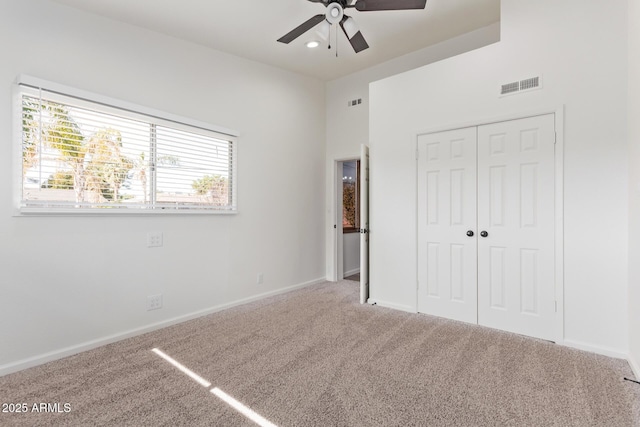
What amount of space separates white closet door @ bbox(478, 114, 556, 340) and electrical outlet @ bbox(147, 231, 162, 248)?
3364 mm

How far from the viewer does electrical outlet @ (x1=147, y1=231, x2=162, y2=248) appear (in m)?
3.19

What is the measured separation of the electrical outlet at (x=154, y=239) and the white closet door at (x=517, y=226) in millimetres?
3364

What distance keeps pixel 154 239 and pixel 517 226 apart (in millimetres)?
3655

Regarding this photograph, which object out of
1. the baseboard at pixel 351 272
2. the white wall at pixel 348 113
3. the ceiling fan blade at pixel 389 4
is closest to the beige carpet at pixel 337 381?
the white wall at pixel 348 113

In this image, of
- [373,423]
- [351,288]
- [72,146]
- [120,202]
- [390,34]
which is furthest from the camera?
[351,288]

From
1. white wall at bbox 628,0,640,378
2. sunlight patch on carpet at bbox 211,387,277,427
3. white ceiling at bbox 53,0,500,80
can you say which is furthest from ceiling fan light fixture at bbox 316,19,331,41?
sunlight patch on carpet at bbox 211,387,277,427

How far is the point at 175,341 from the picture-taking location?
114 inches

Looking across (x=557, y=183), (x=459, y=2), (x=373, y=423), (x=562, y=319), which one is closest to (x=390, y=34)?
(x=459, y=2)

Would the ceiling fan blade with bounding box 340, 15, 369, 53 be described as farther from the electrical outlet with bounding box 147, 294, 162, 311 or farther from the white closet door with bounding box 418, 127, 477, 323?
the electrical outlet with bounding box 147, 294, 162, 311

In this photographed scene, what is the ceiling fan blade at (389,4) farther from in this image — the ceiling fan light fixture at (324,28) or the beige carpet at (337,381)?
the beige carpet at (337,381)

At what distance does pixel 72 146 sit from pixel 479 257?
4028 millimetres

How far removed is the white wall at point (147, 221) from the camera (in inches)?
97.3

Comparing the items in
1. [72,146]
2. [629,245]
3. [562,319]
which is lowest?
[562,319]

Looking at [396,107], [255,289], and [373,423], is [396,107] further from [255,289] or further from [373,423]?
[373,423]
